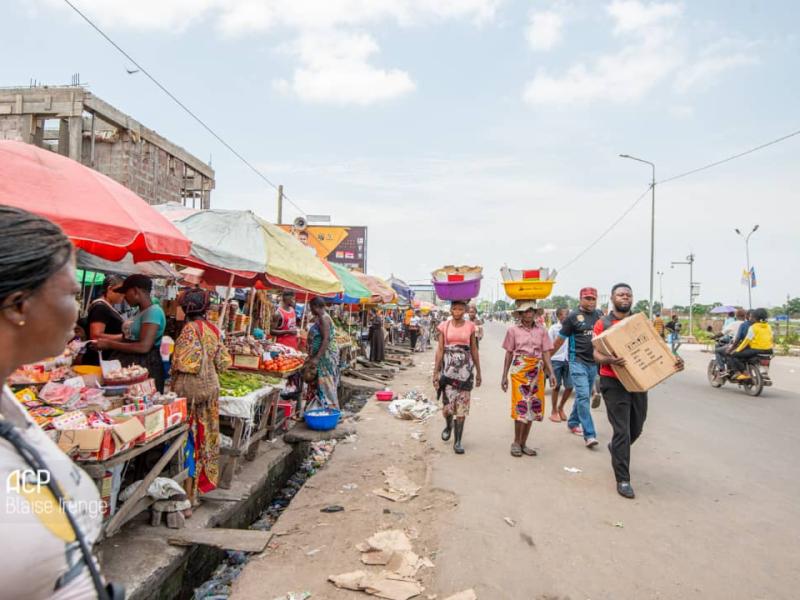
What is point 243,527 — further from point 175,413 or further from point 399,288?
point 399,288

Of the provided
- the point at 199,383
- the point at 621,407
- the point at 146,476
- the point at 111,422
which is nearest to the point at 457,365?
the point at 621,407

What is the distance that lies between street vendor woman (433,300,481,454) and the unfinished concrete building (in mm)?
8355

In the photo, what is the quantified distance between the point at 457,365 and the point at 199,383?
305 centimetres

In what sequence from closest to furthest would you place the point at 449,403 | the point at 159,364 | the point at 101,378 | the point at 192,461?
the point at 101,378
the point at 192,461
the point at 159,364
the point at 449,403

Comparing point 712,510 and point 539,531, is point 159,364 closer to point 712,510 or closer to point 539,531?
point 539,531

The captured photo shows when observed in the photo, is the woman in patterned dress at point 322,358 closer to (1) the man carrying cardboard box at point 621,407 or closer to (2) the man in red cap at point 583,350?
(2) the man in red cap at point 583,350

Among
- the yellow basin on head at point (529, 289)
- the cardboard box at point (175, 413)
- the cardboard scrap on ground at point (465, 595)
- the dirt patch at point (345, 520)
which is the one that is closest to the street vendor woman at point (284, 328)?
the dirt patch at point (345, 520)

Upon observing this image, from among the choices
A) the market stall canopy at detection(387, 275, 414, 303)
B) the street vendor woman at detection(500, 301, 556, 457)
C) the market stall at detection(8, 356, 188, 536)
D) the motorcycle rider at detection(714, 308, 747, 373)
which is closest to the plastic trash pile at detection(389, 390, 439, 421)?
the street vendor woman at detection(500, 301, 556, 457)

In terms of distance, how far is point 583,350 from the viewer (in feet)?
22.4

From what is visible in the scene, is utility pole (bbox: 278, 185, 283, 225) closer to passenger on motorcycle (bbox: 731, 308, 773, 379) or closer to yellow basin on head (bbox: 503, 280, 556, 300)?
yellow basin on head (bbox: 503, 280, 556, 300)

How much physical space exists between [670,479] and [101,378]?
5529 mm

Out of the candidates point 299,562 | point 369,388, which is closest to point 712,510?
point 299,562

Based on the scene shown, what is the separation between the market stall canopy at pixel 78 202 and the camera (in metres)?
2.98

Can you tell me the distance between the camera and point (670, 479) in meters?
5.46
